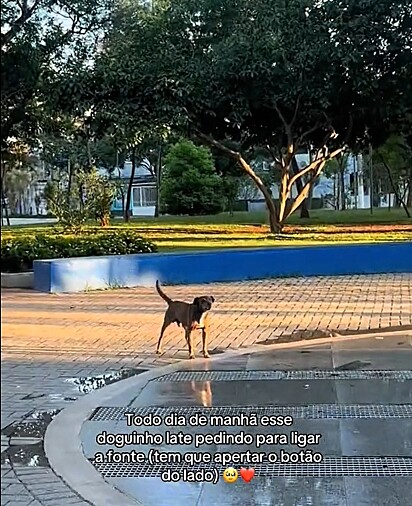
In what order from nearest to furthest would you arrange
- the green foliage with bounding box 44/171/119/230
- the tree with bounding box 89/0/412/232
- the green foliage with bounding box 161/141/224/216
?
1. the green foliage with bounding box 44/171/119/230
2. the tree with bounding box 89/0/412/232
3. the green foliage with bounding box 161/141/224/216

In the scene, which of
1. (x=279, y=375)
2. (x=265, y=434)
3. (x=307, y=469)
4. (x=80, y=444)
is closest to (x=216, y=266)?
(x=279, y=375)

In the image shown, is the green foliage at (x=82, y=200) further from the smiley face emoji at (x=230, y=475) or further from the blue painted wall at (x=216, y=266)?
the smiley face emoji at (x=230, y=475)

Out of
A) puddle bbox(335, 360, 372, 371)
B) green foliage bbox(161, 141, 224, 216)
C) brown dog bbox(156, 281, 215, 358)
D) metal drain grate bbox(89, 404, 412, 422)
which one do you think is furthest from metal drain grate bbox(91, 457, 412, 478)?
green foliage bbox(161, 141, 224, 216)

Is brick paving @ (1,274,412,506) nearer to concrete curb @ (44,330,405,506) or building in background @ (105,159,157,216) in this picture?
concrete curb @ (44,330,405,506)

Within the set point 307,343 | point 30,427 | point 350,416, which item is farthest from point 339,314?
point 30,427

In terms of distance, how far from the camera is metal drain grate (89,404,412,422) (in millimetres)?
5645

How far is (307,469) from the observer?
4566mm

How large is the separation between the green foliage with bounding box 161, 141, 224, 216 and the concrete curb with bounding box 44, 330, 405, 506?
31.3 meters

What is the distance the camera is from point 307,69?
19.3 meters

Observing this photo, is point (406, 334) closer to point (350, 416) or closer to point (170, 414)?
point (350, 416)

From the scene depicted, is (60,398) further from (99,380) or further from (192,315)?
(192,315)

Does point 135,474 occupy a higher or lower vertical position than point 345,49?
lower

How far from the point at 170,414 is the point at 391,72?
51.8 ft

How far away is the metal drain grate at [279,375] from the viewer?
685 centimetres
